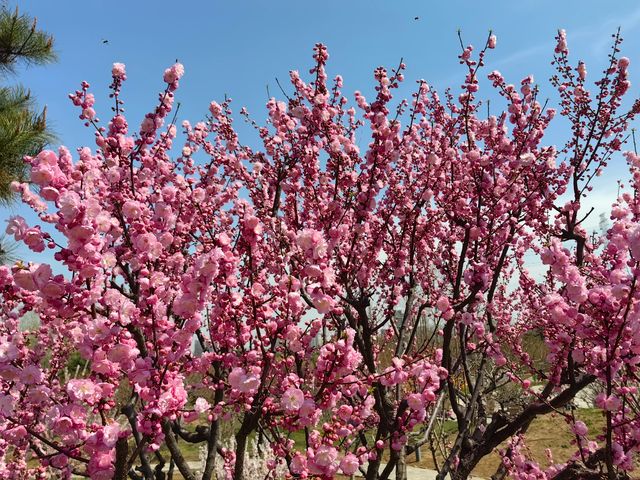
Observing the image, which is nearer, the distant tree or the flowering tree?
the flowering tree

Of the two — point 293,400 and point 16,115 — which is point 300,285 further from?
point 16,115

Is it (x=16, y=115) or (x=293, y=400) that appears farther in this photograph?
(x=16, y=115)

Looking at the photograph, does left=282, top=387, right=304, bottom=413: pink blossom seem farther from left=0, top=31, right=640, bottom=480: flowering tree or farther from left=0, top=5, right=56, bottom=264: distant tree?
left=0, top=5, right=56, bottom=264: distant tree

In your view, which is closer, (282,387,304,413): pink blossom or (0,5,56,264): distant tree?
(282,387,304,413): pink blossom

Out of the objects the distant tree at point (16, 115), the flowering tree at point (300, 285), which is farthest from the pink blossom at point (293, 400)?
the distant tree at point (16, 115)

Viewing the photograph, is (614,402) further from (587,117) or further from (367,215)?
(587,117)

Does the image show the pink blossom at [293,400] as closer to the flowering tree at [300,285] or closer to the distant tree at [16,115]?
the flowering tree at [300,285]

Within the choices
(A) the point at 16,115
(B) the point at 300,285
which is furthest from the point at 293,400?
(A) the point at 16,115

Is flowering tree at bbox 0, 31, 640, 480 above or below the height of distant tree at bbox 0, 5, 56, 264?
below

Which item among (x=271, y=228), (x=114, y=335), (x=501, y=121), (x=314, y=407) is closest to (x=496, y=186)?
(x=501, y=121)

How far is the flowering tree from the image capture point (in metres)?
2.38

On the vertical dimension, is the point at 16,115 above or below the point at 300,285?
above

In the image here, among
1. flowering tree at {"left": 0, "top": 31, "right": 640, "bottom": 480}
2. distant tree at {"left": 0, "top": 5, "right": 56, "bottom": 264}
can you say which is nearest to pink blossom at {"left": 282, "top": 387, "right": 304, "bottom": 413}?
flowering tree at {"left": 0, "top": 31, "right": 640, "bottom": 480}

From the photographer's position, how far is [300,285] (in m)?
2.80
